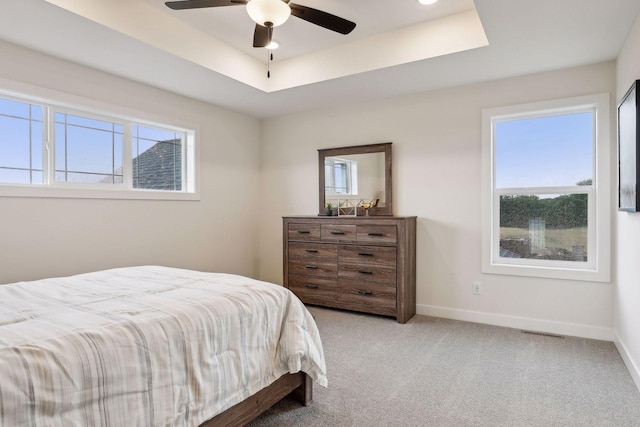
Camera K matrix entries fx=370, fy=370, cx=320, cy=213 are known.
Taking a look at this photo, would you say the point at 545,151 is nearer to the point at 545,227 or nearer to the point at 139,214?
the point at 545,227

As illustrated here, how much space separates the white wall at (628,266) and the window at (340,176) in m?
2.48

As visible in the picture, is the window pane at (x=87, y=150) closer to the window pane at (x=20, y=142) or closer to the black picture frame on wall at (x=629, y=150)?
the window pane at (x=20, y=142)

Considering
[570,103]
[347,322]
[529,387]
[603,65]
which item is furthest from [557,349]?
[603,65]

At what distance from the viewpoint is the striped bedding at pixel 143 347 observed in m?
1.17

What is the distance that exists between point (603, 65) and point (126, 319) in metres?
4.02

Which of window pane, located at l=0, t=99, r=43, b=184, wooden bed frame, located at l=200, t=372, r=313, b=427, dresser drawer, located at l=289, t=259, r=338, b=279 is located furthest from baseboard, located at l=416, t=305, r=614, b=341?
window pane, located at l=0, t=99, r=43, b=184

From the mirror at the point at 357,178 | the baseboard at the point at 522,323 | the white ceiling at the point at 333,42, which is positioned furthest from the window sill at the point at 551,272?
the white ceiling at the point at 333,42

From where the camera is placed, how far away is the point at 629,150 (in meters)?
2.46

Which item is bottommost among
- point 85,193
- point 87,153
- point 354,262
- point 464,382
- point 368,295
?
point 464,382

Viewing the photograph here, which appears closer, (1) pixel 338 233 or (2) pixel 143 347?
(2) pixel 143 347

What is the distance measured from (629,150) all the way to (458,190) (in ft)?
4.96

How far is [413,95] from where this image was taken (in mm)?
4055

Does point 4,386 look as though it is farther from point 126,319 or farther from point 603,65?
point 603,65

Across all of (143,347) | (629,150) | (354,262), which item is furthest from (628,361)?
(143,347)
